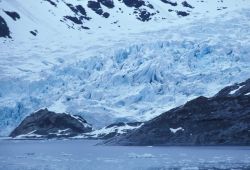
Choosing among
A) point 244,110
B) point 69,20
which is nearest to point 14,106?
point 244,110

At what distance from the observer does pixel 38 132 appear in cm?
7275

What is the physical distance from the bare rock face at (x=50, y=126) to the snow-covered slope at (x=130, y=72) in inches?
39.6

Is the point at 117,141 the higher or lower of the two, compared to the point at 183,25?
lower

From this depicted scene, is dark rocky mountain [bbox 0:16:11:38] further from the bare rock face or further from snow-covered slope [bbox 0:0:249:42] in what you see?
the bare rock face

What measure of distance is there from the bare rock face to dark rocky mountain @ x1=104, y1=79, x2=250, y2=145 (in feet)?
54.1

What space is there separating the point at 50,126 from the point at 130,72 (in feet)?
40.3

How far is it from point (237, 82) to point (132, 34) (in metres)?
28.1

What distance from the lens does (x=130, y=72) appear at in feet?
245

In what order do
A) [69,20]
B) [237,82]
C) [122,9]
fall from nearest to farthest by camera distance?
1. [237,82]
2. [69,20]
3. [122,9]

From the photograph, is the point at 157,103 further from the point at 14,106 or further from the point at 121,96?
the point at 14,106

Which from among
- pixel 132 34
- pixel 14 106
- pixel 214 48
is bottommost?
pixel 14 106

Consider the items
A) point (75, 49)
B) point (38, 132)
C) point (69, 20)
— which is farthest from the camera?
point (69, 20)

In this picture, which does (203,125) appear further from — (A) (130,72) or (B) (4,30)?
(B) (4,30)

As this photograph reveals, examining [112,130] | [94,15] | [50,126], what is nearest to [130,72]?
[112,130]
